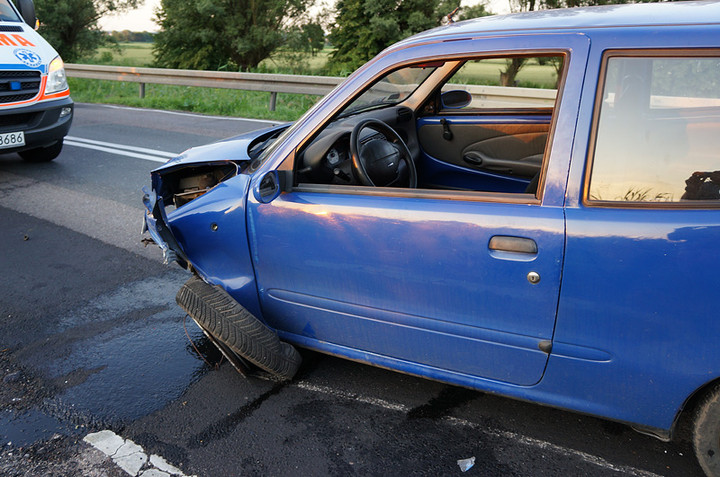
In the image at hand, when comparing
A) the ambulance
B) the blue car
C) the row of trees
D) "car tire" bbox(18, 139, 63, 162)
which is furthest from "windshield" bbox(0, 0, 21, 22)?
the row of trees

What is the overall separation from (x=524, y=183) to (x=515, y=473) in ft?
5.96

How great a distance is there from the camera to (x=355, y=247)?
2492mm

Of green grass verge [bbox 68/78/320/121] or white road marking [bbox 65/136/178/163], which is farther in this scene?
green grass verge [bbox 68/78/320/121]

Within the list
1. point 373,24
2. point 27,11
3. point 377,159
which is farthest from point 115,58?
point 377,159

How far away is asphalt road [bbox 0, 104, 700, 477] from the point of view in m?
2.40

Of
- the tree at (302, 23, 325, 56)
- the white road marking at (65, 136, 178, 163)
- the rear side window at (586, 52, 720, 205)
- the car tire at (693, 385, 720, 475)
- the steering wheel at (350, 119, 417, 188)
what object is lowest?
the car tire at (693, 385, 720, 475)

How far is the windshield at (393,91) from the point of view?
3390mm

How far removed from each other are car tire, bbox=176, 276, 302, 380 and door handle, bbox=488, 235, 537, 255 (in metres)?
1.15

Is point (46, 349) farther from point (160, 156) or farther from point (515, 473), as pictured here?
point (160, 156)

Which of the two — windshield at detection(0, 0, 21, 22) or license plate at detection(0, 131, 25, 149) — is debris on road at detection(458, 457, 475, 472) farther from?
windshield at detection(0, 0, 21, 22)

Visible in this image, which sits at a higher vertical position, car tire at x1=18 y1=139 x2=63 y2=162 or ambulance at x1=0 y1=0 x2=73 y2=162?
ambulance at x1=0 y1=0 x2=73 y2=162

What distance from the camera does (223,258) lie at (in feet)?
9.58

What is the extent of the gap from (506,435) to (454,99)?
2483 mm

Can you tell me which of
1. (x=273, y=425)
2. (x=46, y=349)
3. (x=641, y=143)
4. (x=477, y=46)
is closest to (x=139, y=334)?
(x=46, y=349)
